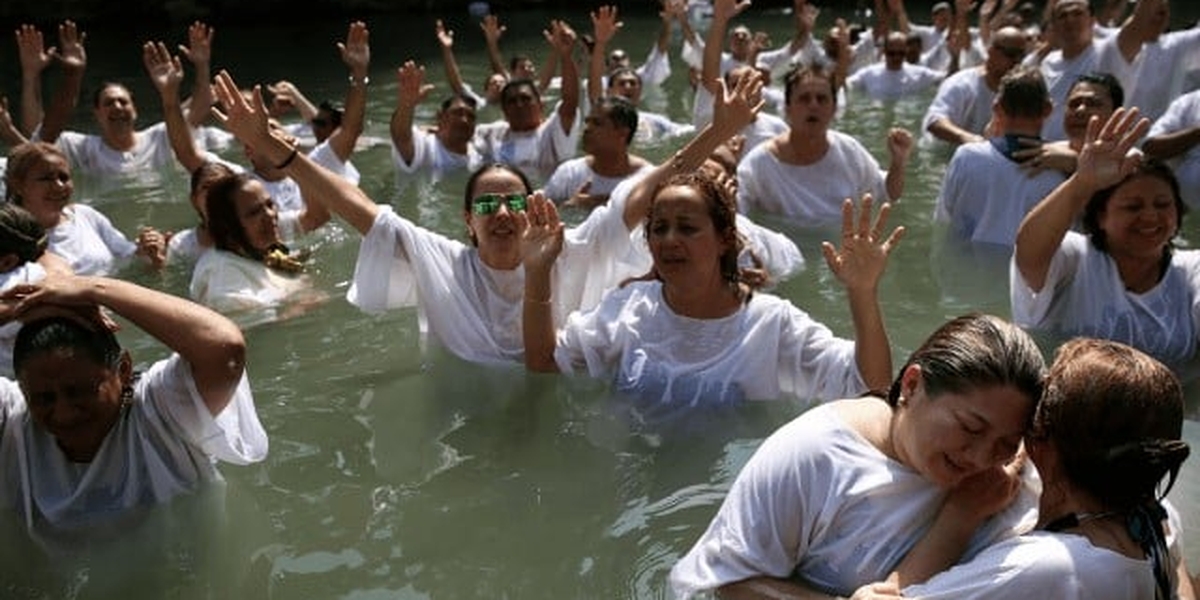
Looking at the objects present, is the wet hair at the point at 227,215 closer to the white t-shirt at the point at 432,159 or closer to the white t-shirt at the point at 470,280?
the white t-shirt at the point at 470,280

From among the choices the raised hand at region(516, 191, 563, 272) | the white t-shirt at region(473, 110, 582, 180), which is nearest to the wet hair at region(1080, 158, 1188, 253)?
the raised hand at region(516, 191, 563, 272)

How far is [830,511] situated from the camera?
2.67 meters

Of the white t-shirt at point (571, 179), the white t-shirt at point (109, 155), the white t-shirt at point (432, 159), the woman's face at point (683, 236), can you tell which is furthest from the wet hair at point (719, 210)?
the white t-shirt at point (109, 155)

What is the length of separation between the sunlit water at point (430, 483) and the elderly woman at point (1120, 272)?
426 millimetres

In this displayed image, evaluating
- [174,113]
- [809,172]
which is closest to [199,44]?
[174,113]

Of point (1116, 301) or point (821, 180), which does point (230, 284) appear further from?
point (1116, 301)

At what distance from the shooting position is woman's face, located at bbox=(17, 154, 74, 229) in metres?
6.04

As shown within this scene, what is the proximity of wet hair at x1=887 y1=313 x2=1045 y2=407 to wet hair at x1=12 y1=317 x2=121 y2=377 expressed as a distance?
228 centimetres

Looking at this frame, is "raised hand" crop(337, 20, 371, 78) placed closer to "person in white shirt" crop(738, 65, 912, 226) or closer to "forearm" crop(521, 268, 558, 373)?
"person in white shirt" crop(738, 65, 912, 226)

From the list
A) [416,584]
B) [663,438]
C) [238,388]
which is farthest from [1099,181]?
[238,388]

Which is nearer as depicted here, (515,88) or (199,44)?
(199,44)

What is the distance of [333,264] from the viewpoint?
6.98m

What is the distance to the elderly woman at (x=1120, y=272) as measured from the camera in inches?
176

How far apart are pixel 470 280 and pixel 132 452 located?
1708 millimetres
